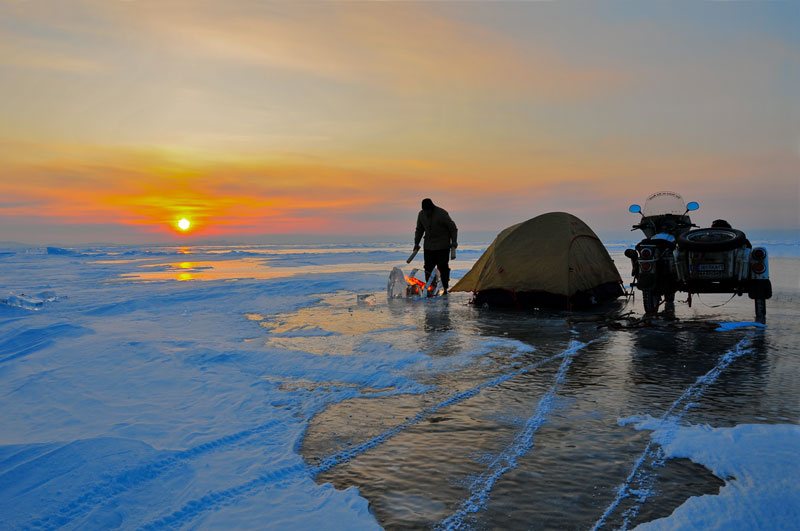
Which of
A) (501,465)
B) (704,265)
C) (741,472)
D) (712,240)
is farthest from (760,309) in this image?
(501,465)

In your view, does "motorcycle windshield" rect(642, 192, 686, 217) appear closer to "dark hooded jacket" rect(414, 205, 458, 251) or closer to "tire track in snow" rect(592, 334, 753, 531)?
"tire track in snow" rect(592, 334, 753, 531)

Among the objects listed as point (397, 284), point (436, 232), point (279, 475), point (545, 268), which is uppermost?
point (436, 232)

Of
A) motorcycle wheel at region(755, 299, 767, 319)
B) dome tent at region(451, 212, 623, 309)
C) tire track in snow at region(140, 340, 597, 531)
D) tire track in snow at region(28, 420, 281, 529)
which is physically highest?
dome tent at region(451, 212, 623, 309)

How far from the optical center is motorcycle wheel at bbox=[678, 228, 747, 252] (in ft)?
26.2

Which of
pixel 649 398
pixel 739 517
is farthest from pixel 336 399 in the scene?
pixel 739 517

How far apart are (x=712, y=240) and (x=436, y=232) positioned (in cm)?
590

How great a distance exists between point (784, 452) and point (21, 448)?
4663 millimetres

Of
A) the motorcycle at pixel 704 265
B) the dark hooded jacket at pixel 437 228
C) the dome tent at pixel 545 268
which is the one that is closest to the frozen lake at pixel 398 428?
the motorcycle at pixel 704 265

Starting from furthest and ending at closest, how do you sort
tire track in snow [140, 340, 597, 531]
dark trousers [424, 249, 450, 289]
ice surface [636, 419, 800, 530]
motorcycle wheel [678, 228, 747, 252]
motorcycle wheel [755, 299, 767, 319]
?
dark trousers [424, 249, 450, 289], motorcycle wheel [755, 299, 767, 319], motorcycle wheel [678, 228, 747, 252], tire track in snow [140, 340, 597, 531], ice surface [636, 419, 800, 530]

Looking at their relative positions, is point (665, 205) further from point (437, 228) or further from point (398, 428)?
point (398, 428)

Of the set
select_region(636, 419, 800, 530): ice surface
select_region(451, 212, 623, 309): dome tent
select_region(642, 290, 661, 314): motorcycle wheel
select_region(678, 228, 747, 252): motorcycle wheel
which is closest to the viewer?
select_region(636, 419, 800, 530): ice surface

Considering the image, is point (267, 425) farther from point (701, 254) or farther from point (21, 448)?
point (701, 254)

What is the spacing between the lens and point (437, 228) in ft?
40.7

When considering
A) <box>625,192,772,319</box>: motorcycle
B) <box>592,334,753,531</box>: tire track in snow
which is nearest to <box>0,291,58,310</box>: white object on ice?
<box>592,334,753,531</box>: tire track in snow
